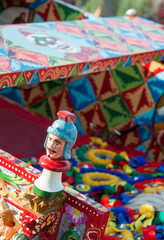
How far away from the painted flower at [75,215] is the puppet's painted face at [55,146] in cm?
43

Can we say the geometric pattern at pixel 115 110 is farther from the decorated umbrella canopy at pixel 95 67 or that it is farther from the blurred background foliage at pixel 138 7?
the blurred background foliage at pixel 138 7

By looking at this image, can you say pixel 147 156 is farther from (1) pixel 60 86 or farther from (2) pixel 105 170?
(1) pixel 60 86

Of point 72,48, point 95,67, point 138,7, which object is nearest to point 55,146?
point 95,67

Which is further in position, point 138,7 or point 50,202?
point 138,7

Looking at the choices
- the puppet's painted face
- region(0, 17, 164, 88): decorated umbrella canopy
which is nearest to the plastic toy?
the puppet's painted face

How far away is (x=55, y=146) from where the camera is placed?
2383mm

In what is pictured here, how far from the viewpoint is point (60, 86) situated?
626 cm

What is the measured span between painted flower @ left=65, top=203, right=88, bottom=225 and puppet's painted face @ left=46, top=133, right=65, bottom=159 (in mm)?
425

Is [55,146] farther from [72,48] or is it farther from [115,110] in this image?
[115,110]

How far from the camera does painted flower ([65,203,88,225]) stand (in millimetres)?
2574

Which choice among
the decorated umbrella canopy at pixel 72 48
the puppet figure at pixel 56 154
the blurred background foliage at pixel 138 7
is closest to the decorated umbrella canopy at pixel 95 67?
the decorated umbrella canopy at pixel 72 48

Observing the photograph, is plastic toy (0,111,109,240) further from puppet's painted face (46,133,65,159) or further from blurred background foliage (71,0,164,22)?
blurred background foliage (71,0,164,22)

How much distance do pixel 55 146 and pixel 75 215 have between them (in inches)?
20.4

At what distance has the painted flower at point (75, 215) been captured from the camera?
257cm
